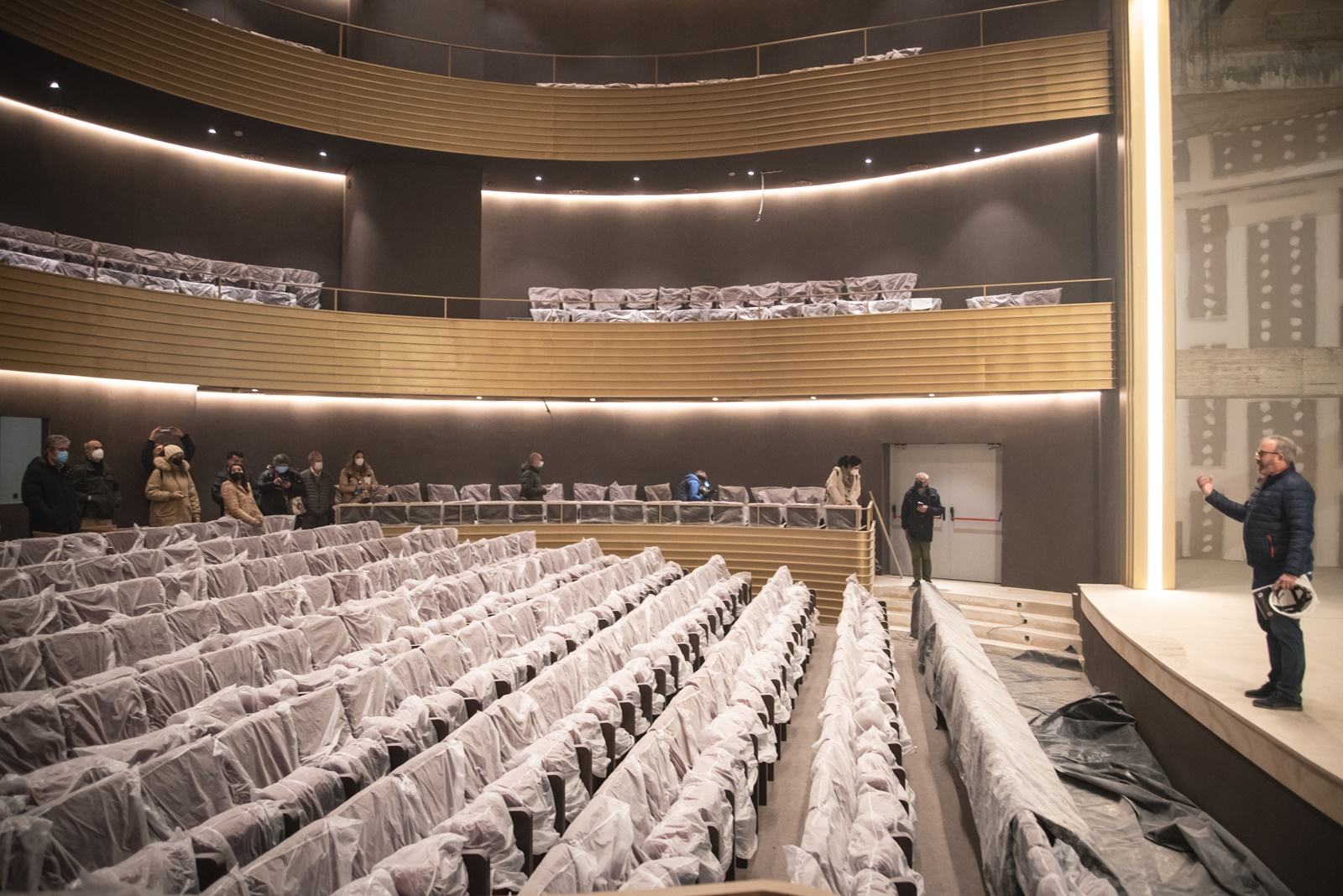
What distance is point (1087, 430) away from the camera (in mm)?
13164

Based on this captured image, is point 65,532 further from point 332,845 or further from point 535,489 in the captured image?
point 332,845

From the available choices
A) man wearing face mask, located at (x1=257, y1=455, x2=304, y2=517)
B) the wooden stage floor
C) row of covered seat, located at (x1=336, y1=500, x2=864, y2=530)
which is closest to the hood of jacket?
man wearing face mask, located at (x1=257, y1=455, x2=304, y2=517)

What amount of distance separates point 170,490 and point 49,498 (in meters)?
1.24

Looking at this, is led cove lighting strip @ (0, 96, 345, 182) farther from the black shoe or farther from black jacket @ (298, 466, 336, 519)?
the black shoe

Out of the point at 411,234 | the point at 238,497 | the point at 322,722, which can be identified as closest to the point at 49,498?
the point at 238,497

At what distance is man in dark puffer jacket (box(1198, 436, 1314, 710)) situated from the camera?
15.5 ft

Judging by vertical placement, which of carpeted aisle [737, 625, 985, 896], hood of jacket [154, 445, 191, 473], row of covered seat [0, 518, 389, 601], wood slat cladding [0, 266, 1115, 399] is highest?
wood slat cladding [0, 266, 1115, 399]

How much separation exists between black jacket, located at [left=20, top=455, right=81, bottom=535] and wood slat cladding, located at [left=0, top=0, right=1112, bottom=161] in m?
6.29

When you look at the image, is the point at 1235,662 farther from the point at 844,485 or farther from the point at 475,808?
the point at 844,485

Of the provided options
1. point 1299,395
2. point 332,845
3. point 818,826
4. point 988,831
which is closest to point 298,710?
point 332,845

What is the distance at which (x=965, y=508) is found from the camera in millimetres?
14195

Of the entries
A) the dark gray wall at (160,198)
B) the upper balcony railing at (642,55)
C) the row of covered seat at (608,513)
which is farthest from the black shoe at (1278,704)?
the dark gray wall at (160,198)

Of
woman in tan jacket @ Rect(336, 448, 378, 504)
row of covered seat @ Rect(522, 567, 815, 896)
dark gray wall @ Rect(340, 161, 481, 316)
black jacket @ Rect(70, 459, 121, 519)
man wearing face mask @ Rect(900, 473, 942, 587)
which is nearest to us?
row of covered seat @ Rect(522, 567, 815, 896)

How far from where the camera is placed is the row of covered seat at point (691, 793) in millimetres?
3039
